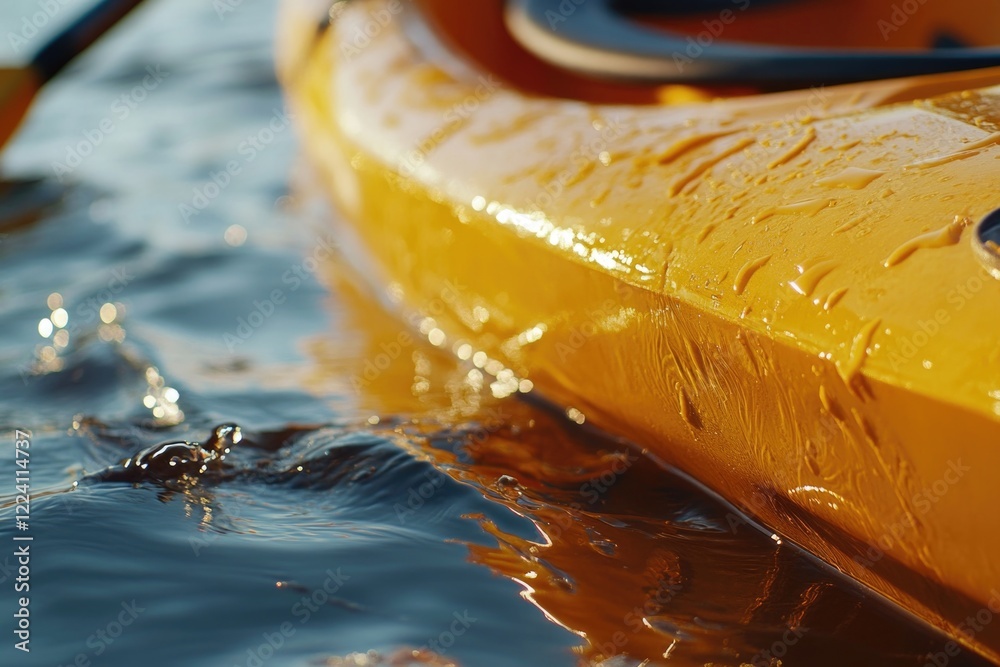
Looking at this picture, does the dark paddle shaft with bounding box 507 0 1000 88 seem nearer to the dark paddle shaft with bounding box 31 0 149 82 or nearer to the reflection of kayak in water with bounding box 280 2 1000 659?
A: the reflection of kayak in water with bounding box 280 2 1000 659

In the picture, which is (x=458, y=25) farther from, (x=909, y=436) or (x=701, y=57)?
(x=909, y=436)

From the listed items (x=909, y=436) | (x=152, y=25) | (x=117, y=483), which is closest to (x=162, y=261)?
(x=117, y=483)

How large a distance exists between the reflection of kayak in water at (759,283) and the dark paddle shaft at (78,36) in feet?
5.27

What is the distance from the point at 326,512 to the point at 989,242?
37.5 inches

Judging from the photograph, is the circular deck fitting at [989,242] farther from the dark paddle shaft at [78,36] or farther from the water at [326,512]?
the dark paddle shaft at [78,36]

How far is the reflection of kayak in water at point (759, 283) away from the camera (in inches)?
42.4

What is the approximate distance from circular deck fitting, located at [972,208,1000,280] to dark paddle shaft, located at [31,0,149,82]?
302 centimetres

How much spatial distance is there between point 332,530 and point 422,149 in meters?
0.87

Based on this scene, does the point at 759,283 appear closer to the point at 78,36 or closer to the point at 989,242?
the point at 989,242

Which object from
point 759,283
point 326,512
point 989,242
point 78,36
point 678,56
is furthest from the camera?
point 78,36

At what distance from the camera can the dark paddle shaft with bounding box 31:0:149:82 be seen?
3.36m

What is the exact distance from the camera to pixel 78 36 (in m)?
3.42

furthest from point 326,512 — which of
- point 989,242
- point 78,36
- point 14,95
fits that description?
point 78,36

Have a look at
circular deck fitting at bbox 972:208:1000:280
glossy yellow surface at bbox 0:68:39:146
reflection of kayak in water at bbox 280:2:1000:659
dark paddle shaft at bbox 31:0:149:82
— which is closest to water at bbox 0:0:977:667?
reflection of kayak in water at bbox 280:2:1000:659
